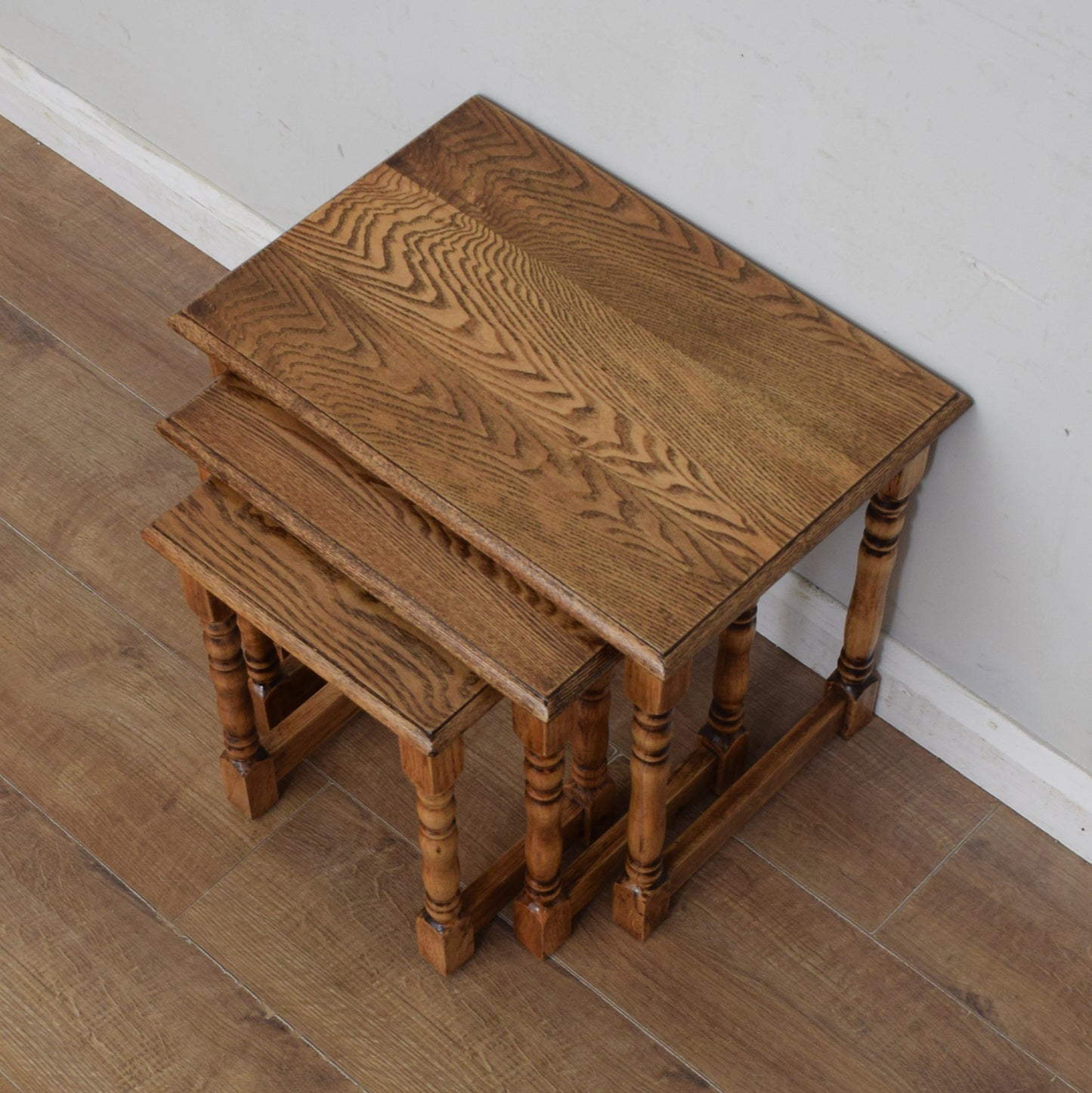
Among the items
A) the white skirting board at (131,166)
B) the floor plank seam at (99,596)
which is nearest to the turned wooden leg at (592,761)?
the floor plank seam at (99,596)

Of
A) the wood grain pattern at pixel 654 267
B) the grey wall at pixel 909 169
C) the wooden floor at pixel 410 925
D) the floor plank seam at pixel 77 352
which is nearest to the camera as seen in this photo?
the grey wall at pixel 909 169

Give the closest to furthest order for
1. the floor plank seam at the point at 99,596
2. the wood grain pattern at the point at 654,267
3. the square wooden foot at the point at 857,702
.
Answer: the wood grain pattern at the point at 654,267, the square wooden foot at the point at 857,702, the floor plank seam at the point at 99,596

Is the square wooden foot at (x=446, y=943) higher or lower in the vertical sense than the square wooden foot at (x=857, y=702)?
lower

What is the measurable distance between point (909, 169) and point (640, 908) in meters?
0.75

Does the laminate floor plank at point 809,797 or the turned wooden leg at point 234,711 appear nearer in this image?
the turned wooden leg at point 234,711

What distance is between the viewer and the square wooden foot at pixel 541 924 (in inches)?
64.1

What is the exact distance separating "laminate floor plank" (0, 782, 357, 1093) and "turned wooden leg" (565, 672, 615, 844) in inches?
14.2

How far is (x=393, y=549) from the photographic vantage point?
143cm

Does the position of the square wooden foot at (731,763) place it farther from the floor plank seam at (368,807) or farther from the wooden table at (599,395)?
the floor plank seam at (368,807)

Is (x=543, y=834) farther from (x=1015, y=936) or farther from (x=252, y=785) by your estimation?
(x=1015, y=936)

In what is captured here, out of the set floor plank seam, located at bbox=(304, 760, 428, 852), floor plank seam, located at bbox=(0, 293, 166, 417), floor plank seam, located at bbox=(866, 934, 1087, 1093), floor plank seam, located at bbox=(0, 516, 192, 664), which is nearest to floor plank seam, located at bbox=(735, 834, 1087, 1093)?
floor plank seam, located at bbox=(866, 934, 1087, 1093)

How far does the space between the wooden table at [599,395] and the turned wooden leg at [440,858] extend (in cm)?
13

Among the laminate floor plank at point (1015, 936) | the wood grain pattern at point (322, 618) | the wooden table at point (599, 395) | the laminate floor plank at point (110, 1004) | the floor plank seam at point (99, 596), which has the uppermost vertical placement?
the wooden table at point (599, 395)

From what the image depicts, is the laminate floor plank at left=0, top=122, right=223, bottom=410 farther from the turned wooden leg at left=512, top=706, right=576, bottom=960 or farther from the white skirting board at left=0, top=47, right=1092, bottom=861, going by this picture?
the turned wooden leg at left=512, top=706, right=576, bottom=960
